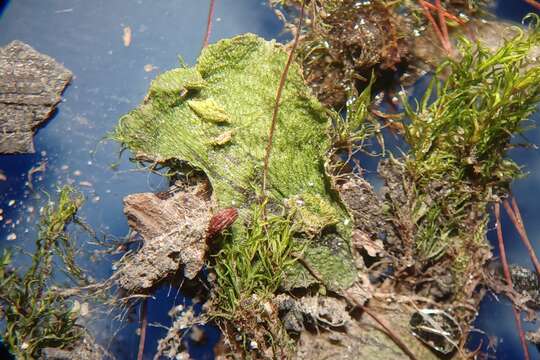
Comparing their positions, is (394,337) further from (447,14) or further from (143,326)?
(447,14)

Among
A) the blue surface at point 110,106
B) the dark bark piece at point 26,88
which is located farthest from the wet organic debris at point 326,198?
the dark bark piece at point 26,88

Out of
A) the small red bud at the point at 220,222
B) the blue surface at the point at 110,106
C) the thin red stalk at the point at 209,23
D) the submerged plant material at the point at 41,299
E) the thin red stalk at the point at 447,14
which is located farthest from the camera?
the thin red stalk at the point at 209,23

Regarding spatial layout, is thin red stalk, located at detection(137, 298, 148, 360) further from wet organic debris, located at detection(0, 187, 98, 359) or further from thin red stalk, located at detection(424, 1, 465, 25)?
thin red stalk, located at detection(424, 1, 465, 25)

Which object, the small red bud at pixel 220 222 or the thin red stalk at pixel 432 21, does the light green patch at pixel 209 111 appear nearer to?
the small red bud at pixel 220 222

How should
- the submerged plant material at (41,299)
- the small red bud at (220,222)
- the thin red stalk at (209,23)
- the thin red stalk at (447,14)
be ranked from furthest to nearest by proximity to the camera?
the thin red stalk at (209,23), the thin red stalk at (447,14), the submerged plant material at (41,299), the small red bud at (220,222)

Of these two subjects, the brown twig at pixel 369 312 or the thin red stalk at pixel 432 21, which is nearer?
the brown twig at pixel 369 312

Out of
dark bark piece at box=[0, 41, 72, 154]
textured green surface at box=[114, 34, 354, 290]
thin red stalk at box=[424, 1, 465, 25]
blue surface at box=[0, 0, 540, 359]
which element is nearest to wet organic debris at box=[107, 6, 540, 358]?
textured green surface at box=[114, 34, 354, 290]

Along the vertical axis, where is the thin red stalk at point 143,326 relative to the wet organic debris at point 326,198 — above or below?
below

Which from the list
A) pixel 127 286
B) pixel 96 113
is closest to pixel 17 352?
pixel 127 286
